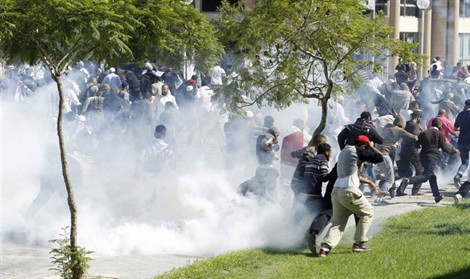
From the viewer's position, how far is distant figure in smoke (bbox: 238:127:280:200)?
1627 centimetres

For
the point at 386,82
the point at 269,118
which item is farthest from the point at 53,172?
the point at 386,82

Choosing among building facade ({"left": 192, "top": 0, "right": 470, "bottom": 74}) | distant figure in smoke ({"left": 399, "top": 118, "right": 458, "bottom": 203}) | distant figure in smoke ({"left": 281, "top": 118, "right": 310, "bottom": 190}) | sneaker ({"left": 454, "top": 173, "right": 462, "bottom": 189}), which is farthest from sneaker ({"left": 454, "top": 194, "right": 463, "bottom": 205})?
building facade ({"left": 192, "top": 0, "right": 470, "bottom": 74})

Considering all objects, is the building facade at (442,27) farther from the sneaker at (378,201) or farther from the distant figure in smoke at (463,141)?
the sneaker at (378,201)

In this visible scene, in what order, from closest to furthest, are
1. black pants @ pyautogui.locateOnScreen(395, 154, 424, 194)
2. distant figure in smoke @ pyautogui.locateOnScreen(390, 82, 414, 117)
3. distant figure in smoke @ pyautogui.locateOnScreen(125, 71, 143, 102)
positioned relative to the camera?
black pants @ pyautogui.locateOnScreen(395, 154, 424, 194) → distant figure in smoke @ pyautogui.locateOnScreen(125, 71, 143, 102) → distant figure in smoke @ pyautogui.locateOnScreen(390, 82, 414, 117)

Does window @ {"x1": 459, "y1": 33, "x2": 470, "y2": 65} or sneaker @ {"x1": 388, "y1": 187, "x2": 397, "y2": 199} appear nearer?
sneaker @ {"x1": 388, "y1": 187, "x2": 397, "y2": 199}

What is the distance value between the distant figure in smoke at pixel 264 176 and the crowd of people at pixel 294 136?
0.05 feet

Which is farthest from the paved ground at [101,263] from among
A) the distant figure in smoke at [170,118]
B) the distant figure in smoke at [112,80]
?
the distant figure in smoke at [112,80]

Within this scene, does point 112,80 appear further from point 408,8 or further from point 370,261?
point 408,8

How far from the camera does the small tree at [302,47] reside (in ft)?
47.4

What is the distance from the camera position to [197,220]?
1550cm

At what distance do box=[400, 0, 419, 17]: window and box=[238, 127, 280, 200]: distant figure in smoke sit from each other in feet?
115

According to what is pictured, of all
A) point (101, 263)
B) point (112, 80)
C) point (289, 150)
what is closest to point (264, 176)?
point (289, 150)

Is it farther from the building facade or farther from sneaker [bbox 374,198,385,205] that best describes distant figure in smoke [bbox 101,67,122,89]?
the building facade

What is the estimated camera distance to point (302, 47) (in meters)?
15.0
